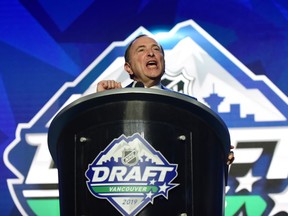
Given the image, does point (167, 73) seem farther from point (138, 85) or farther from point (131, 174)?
point (131, 174)

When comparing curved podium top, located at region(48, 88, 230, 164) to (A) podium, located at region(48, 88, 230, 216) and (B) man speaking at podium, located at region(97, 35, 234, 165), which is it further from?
(B) man speaking at podium, located at region(97, 35, 234, 165)

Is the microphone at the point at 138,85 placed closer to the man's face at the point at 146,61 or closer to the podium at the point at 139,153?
the man's face at the point at 146,61

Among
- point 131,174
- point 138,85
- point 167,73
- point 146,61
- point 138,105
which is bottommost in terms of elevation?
point 131,174

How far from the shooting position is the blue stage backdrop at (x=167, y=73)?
192cm

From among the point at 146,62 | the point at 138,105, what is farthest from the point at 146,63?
the point at 138,105

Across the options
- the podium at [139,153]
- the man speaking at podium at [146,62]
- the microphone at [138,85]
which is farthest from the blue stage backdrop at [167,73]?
the podium at [139,153]

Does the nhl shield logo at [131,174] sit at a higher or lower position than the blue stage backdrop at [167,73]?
lower

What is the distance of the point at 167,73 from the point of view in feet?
6.51

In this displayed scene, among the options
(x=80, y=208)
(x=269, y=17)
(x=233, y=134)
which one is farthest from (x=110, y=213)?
(x=269, y=17)

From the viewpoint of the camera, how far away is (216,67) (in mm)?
1994

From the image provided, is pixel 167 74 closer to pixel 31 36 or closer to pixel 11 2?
Answer: pixel 31 36

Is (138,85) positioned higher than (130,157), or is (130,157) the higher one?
(138,85)

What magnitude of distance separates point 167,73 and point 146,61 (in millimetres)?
724

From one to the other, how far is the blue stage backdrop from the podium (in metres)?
1.05
